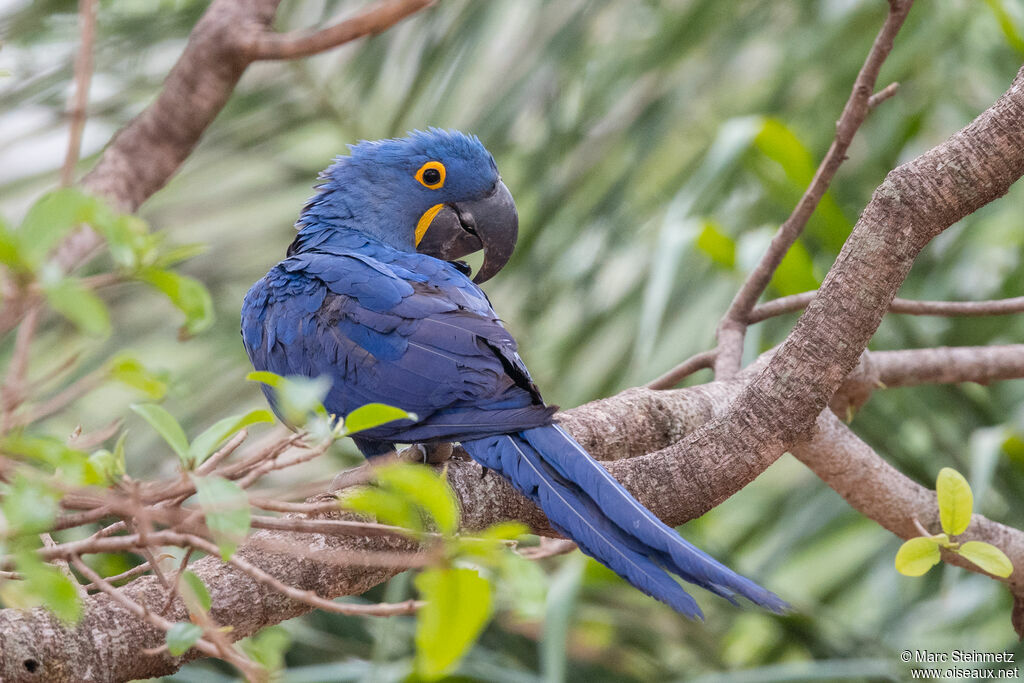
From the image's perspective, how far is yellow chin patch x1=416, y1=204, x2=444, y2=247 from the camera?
6.91 feet

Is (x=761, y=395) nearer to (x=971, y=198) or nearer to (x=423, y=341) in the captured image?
(x=971, y=198)

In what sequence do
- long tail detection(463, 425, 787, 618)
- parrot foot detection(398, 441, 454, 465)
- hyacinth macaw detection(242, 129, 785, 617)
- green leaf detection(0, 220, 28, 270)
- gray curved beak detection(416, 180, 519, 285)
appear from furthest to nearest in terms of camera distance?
1. gray curved beak detection(416, 180, 519, 285)
2. parrot foot detection(398, 441, 454, 465)
3. hyacinth macaw detection(242, 129, 785, 617)
4. long tail detection(463, 425, 787, 618)
5. green leaf detection(0, 220, 28, 270)

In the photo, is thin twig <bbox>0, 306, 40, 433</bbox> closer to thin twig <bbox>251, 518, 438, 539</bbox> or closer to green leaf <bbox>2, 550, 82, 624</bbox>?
green leaf <bbox>2, 550, 82, 624</bbox>

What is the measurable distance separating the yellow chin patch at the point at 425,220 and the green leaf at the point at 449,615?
59.8 inches

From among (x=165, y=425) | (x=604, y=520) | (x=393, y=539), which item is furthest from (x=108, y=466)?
(x=604, y=520)

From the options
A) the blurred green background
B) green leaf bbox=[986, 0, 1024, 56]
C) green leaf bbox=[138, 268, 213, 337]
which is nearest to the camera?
green leaf bbox=[138, 268, 213, 337]

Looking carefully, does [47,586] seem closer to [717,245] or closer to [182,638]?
[182,638]

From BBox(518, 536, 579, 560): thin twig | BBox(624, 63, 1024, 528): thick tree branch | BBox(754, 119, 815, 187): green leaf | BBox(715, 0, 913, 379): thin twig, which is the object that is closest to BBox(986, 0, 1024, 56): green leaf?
BBox(715, 0, 913, 379): thin twig

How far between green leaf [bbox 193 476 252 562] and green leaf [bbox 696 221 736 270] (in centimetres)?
163

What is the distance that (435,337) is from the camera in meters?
1.53

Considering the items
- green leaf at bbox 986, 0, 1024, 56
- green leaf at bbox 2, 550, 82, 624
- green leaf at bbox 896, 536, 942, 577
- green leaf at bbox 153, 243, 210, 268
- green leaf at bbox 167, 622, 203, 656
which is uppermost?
green leaf at bbox 986, 0, 1024, 56

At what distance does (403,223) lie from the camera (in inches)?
81.9

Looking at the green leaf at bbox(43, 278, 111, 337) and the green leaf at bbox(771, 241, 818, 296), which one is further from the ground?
the green leaf at bbox(43, 278, 111, 337)

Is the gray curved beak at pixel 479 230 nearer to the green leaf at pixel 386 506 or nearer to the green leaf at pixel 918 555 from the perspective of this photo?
the green leaf at pixel 918 555
